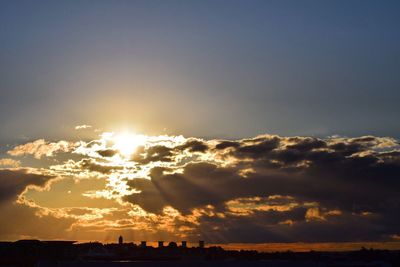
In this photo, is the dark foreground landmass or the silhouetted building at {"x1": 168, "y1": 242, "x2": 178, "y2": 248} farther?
the silhouetted building at {"x1": 168, "y1": 242, "x2": 178, "y2": 248}

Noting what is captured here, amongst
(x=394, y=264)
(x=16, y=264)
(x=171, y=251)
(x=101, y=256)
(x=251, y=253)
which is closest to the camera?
(x=16, y=264)

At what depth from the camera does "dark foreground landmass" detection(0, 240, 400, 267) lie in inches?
3334

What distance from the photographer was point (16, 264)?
96.2 meters

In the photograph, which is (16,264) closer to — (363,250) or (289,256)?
(289,256)

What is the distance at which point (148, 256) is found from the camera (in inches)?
4483

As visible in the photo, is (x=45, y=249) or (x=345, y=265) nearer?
(x=345, y=265)

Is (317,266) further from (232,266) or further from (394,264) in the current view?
(394,264)

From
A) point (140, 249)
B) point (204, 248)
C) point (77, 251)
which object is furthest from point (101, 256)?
point (204, 248)

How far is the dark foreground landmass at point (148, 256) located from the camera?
278ft

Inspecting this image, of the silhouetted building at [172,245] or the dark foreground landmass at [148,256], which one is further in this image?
the silhouetted building at [172,245]

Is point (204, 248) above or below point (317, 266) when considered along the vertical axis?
above

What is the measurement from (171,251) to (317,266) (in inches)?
1735

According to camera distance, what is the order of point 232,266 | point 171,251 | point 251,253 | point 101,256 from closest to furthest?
point 232,266
point 101,256
point 171,251
point 251,253

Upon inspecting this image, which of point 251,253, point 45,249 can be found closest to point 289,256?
point 251,253
